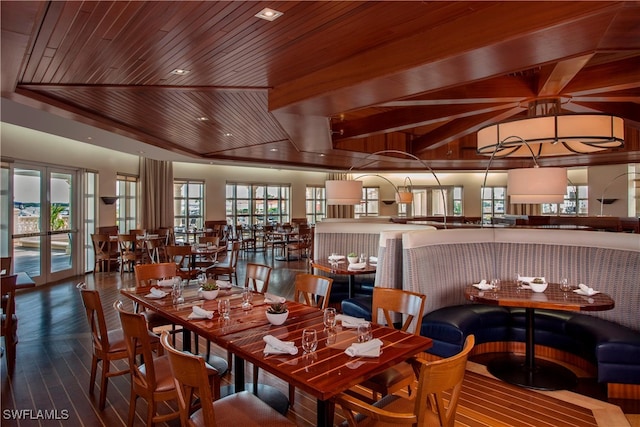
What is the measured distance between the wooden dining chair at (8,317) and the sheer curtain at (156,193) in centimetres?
671

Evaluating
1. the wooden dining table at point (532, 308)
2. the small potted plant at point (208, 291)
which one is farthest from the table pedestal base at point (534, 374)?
the small potted plant at point (208, 291)

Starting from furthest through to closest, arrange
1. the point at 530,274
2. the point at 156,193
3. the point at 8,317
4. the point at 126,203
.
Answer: the point at 156,193, the point at 126,203, the point at 530,274, the point at 8,317

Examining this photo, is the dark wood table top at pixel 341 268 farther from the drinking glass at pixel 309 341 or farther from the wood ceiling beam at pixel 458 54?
the drinking glass at pixel 309 341

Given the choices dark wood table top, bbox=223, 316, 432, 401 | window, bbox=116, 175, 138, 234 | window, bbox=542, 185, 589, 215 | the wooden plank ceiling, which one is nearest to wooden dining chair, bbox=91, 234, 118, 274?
window, bbox=116, 175, 138, 234

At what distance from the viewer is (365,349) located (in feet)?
6.52

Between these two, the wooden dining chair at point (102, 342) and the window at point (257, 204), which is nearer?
the wooden dining chair at point (102, 342)

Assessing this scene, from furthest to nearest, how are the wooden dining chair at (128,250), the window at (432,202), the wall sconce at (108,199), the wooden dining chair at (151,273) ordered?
the window at (432,202) < the wall sconce at (108,199) < the wooden dining chair at (128,250) < the wooden dining chair at (151,273)

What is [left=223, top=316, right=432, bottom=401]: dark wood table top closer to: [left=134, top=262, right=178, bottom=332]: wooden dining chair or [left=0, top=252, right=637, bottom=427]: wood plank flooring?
[left=0, top=252, right=637, bottom=427]: wood plank flooring

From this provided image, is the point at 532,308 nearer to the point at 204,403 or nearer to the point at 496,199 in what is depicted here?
the point at 204,403

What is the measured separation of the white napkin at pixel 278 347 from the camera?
78.6 inches

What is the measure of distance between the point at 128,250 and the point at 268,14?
703 cm

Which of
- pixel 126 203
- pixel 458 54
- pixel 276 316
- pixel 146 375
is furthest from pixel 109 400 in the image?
pixel 126 203

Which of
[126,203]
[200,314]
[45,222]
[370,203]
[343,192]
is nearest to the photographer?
[200,314]

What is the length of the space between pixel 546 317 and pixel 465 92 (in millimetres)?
2475
